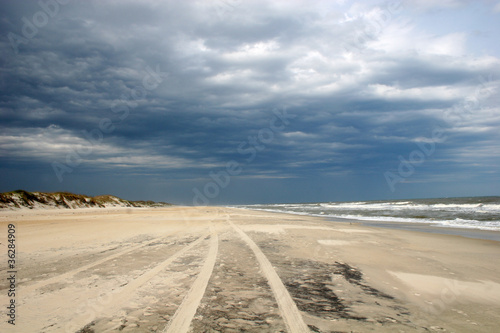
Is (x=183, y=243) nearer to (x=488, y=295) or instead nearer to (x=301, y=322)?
(x=301, y=322)

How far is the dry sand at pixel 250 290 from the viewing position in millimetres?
3588

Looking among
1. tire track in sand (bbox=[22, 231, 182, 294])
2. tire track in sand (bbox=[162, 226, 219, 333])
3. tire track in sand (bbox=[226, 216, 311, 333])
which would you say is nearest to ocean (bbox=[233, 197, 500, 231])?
tire track in sand (bbox=[226, 216, 311, 333])

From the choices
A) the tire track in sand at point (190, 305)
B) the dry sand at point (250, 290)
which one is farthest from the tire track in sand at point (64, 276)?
the tire track in sand at point (190, 305)

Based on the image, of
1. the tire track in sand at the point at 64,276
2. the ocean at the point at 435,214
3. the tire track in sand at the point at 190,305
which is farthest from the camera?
the ocean at the point at 435,214

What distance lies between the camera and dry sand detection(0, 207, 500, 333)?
359cm

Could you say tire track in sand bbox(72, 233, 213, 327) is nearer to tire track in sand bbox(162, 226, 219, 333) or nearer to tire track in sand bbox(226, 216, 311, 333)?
tire track in sand bbox(162, 226, 219, 333)

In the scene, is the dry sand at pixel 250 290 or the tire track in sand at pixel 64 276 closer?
the dry sand at pixel 250 290

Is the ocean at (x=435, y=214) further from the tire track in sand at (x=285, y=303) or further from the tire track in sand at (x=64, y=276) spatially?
the tire track in sand at (x=64, y=276)

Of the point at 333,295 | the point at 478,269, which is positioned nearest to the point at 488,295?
the point at 478,269

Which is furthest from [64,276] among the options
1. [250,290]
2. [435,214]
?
→ [435,214]

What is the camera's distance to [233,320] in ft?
11.8

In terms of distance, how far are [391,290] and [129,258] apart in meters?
6.06

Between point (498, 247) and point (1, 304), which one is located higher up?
point (1, 304)

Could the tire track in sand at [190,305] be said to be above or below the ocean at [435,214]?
above
